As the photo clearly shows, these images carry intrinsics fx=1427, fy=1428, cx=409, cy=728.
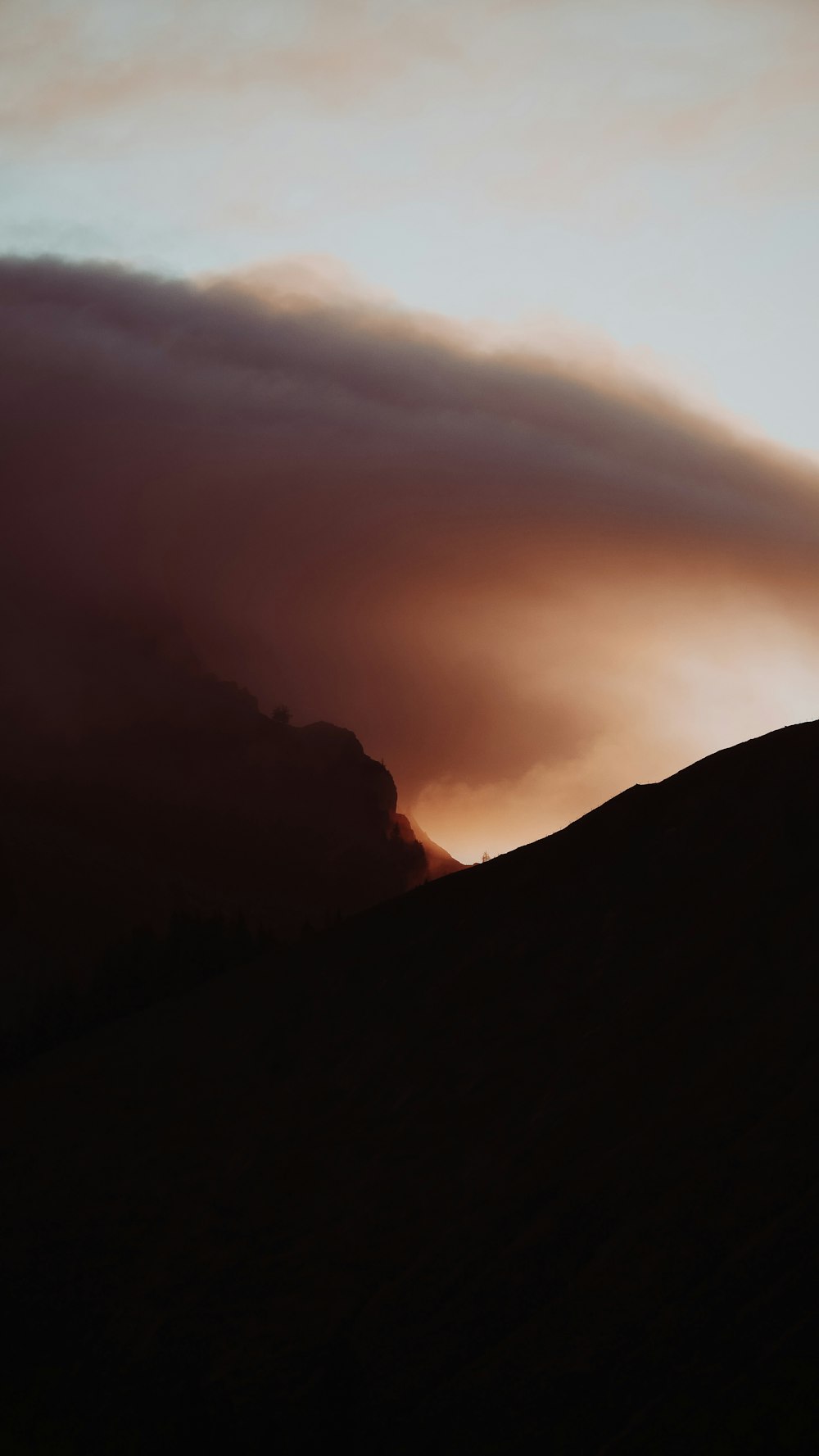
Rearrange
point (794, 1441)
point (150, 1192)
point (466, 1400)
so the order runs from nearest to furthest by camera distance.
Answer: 1. point (794, 1441)
2. point (466, 1400)
3. point (150, 1192)

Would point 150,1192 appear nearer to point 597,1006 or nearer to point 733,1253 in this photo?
point 597,1006

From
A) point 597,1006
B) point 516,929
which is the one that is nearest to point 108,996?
point 516,929

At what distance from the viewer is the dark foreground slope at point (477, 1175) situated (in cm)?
5312

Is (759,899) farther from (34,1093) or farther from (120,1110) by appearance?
(34,1093)

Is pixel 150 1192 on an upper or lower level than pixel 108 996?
lower

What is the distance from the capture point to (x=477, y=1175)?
72938mm

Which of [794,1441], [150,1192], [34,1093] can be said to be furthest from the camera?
[34,1093]

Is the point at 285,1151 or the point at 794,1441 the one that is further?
the point at 285,1151

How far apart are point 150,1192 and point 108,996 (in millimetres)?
62956

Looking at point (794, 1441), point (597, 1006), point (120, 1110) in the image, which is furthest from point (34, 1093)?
point (794, 1441)

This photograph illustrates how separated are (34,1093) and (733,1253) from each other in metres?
67.0

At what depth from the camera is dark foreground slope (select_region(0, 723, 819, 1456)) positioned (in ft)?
174

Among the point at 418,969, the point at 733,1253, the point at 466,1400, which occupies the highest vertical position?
the point at 418,969

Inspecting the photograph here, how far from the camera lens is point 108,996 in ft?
479
